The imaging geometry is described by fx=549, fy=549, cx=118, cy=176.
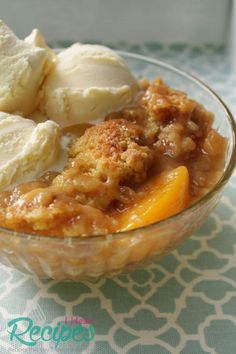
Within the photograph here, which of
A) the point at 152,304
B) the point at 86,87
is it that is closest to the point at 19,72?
the point at 86,87

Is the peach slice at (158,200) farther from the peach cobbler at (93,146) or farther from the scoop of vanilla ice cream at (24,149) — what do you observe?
the scoop of vanilla ice cream at (24,149)

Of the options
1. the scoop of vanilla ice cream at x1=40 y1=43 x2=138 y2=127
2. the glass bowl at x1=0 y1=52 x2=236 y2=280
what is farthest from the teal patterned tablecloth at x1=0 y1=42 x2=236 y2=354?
the scoop of vanilla ice cream at x1=40 y1=43 x2=138 y2=127

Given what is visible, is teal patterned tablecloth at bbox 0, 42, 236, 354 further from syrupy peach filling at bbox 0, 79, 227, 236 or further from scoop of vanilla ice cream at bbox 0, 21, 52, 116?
scoop of vanilla ice cream at bbox 0, 21, 52, 116

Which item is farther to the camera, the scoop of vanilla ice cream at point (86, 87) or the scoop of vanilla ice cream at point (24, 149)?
the scoop of vanilla ice cream at point (86, 87)

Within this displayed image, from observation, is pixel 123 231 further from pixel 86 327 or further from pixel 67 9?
pixel 67 9

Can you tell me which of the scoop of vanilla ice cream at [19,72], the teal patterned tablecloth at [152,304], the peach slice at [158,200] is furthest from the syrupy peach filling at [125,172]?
the teal patterned tablecloth at [152,304]

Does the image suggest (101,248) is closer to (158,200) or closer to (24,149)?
(158,200)
